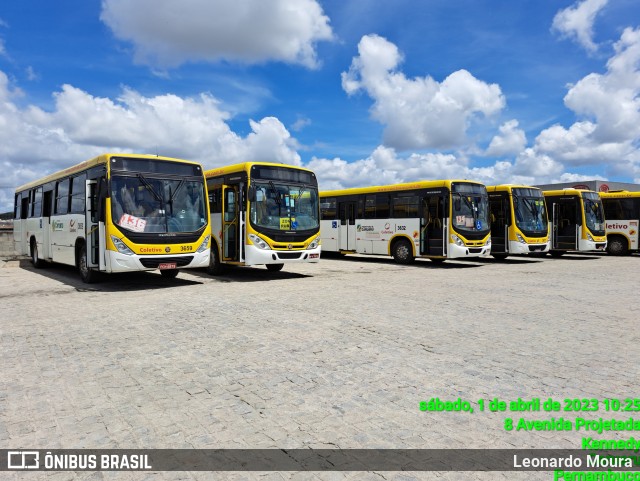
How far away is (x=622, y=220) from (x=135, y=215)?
77.0 feet

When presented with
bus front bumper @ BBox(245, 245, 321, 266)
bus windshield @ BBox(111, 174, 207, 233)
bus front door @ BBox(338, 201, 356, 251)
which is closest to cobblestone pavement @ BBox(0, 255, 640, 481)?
bus windshield @ BBox(111, 174, 207, 233)

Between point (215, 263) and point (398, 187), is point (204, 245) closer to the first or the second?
point (215, 263)

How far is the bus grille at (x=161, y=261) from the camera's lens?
1150 cm

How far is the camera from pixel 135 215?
11562 millimetres

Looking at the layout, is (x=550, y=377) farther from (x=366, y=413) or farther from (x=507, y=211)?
(x=507, y=211)

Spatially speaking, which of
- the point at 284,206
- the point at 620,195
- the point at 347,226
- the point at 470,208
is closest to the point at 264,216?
the point at 284,206

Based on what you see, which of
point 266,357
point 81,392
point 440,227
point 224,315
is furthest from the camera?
point 440,227

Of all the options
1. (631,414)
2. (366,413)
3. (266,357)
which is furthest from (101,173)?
(631,414)

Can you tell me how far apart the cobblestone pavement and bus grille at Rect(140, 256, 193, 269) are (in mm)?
1383

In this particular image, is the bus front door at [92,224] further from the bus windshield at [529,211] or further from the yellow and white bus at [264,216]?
the bus windshield at [529,211]

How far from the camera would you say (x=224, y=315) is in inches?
324

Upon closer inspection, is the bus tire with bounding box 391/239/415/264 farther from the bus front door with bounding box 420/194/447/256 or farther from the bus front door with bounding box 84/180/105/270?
the bus front door with bounding box 84/180/105/270

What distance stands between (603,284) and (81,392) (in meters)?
12.8

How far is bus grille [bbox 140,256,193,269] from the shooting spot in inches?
453
